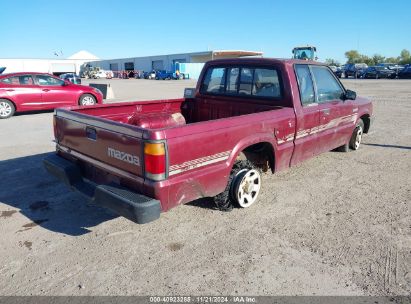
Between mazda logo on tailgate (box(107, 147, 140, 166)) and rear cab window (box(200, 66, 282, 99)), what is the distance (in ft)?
7.86

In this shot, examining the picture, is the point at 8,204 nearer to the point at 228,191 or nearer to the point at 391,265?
the point at 228,191

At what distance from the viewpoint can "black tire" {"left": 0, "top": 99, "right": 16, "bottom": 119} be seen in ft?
36.6

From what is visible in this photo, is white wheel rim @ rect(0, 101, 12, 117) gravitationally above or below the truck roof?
below

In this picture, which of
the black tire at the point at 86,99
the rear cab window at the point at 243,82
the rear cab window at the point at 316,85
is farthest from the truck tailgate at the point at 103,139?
the black tire at the point at 86,99

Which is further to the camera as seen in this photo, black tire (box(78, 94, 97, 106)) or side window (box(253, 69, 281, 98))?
black tire (box(78, 94, 97, 106))

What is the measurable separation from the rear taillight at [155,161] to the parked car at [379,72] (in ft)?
142

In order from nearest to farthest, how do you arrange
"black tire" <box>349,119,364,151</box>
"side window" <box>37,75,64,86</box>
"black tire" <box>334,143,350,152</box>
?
"black tire" <box>334,143,350,152</box>
"black tire" <box>349,119,364,151</box>
"side window" <box>37,75,64,86</box>

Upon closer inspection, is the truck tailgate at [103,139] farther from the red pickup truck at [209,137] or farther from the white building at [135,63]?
the white building at [135,63]

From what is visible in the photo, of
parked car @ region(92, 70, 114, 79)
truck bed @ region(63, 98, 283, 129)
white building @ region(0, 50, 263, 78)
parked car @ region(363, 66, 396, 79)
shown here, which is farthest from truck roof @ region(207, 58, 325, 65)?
parked car @ region(92, 70, 114, 79)

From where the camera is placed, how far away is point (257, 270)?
3037 millimetres

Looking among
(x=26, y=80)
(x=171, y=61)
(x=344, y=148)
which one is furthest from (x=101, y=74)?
(x=344, y=148)

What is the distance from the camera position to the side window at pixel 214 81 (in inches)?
209

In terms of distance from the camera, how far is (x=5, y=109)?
11.2 metres

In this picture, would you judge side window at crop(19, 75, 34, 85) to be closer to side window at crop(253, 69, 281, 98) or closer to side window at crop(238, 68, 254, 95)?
side window at crop(238, 68, 254, 95)
